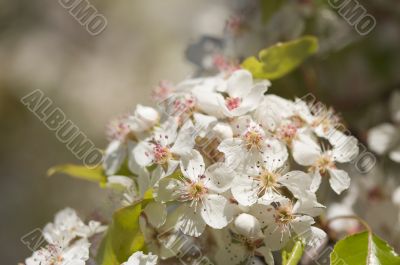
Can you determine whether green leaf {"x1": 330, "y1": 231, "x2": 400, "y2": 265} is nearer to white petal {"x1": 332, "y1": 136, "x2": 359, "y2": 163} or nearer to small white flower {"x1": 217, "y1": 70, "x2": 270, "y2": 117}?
white petal {"x1": 332, "y1": 136, "x2": 359, "y2": 163}

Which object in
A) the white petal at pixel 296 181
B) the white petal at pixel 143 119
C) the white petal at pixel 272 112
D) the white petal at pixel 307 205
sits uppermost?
the white petal at pixel 143 119

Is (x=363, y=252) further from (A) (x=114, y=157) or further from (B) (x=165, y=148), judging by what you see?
(A) (x=114, y=157)

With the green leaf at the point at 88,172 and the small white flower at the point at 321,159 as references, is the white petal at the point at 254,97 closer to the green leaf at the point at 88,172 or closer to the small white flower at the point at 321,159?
the small white flower at the point at 321,159

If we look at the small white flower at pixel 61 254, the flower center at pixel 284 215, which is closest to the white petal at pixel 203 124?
the flower center at pixel 284 215

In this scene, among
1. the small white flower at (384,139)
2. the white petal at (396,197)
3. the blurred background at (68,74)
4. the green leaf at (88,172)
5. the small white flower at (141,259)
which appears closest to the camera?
the small white flower at (141,259)

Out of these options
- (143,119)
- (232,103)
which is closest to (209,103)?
(232,103)

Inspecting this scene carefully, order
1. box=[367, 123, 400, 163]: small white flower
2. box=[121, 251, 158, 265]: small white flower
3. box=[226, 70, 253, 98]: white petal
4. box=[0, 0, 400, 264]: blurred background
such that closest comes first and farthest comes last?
box=[121, 251, 158, 265]: small white flower → box=[226, 70, 253, 98]: white petal → box=[367, 123, 400, 163]: small white flower → box=[0, 0, 400, 264]: blurred background

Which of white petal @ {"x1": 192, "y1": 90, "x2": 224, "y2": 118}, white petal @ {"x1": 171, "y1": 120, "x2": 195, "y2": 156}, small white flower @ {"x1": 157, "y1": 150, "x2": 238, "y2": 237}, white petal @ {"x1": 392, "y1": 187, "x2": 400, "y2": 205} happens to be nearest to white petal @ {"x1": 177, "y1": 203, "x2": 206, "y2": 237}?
small white flower @ {"x1": 157, "y1": 150, "x2": 238, "y2": 237}

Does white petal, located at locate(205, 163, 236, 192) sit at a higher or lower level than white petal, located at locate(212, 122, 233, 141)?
lower
